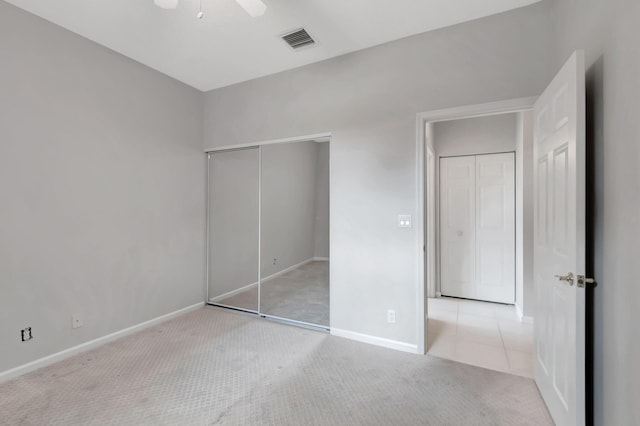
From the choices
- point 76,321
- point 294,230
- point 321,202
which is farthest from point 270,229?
point 76,321

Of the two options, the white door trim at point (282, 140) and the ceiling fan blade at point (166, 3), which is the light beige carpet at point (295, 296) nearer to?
the white door trim at point (282, 140)

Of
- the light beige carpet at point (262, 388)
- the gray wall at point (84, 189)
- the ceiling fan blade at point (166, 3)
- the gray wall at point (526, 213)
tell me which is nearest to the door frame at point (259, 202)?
the gray wall at point (84, 189)

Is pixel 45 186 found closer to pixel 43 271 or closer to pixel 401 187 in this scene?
pixel 43 271

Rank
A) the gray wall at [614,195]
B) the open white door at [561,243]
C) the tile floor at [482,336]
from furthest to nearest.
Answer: the tile floor at [482,336] → the open white door at [561,243] → the gray wall at [614,195]

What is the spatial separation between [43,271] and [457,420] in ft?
11.0

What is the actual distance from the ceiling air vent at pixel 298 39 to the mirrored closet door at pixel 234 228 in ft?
4.36

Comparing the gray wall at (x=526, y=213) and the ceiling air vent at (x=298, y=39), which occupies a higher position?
the ceiling air vent at (x=298, y=39)

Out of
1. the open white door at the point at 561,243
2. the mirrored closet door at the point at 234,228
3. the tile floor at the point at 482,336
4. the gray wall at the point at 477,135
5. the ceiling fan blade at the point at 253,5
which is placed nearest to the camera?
the open white door at the point at 561,243

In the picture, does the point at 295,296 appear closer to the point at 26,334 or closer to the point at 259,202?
the point at 259,202

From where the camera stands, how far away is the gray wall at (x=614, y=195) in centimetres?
118

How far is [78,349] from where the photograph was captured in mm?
2646

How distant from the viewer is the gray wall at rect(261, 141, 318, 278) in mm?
3643

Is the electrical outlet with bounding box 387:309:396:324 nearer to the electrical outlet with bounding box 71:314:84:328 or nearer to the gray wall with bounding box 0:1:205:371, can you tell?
the gray wall with bounding box 0:1:205:371

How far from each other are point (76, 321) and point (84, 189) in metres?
1.21
